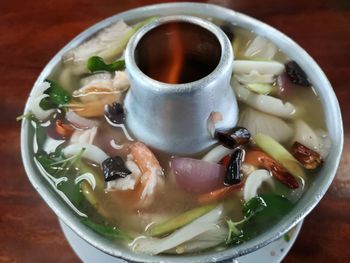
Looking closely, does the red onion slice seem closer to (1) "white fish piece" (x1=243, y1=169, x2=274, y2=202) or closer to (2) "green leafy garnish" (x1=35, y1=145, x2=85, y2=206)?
(1) "white fish piece" (x1=243, y1=169, x2=274, y2=202)

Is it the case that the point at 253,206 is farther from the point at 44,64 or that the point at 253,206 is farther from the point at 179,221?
the point at 44,64

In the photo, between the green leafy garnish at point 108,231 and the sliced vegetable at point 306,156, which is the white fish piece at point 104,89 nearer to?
the green leafy garnish at point 108,231

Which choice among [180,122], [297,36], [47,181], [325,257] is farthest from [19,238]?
[297,36]

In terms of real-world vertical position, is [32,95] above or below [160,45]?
below

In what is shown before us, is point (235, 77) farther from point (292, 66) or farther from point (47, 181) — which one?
point (47, 181)

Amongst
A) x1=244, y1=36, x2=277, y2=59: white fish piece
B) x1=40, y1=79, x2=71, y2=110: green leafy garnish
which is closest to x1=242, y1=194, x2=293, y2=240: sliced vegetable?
x1=244, y1=36, x2=277, y2=59: white fish piece

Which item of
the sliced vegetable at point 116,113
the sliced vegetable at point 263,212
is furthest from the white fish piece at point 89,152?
the sliced vegetable at point 263,212
